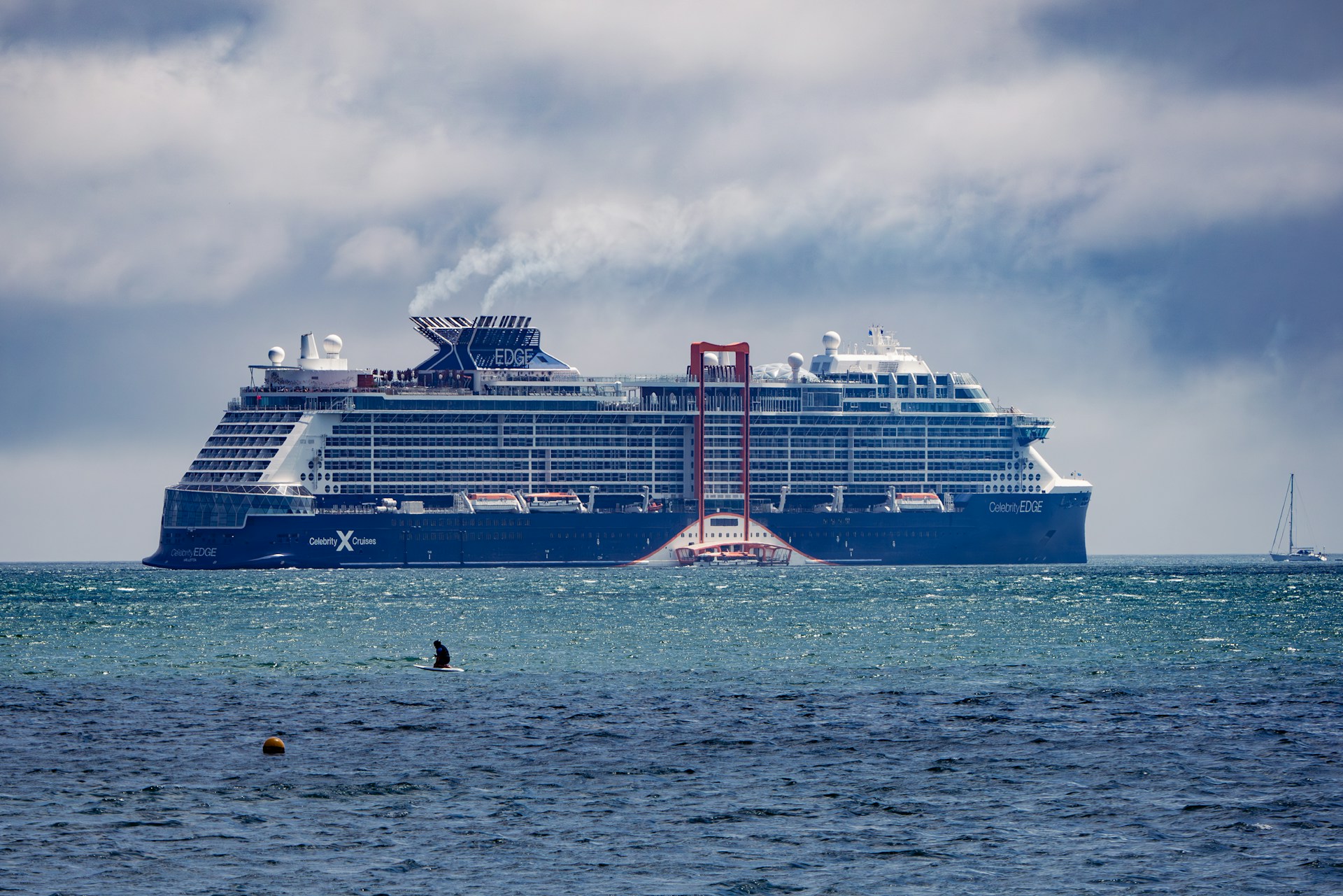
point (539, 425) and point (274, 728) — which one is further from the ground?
point (539, 425)

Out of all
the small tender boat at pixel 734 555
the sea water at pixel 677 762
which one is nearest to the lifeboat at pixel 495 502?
the small tender boat at pixel 734 555

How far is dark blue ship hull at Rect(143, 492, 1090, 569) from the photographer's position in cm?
14362

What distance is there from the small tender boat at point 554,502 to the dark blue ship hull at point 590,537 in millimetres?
2648

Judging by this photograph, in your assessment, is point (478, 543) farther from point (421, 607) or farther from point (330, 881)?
point (330, 881)

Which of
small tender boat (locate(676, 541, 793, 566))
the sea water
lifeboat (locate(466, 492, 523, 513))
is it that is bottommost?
the sea water

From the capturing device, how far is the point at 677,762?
40.2 meters

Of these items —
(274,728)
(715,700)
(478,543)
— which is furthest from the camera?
(478,543)

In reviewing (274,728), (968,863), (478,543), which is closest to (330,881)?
(968,863)

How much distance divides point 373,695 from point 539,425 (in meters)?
106

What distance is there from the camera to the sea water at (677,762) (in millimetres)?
30469

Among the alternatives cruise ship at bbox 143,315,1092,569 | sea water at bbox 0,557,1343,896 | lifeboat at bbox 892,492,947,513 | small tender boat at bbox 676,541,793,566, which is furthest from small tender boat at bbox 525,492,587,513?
sea water at bbox 0,557,1343,896

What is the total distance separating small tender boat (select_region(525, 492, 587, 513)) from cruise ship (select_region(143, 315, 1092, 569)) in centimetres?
27

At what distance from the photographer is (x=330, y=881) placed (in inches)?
1160

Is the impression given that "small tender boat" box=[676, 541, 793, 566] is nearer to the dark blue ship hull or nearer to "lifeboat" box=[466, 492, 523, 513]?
the dark blue ship hull
